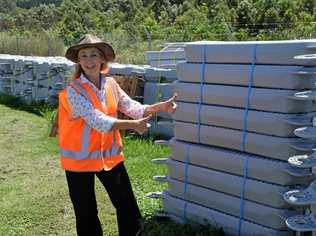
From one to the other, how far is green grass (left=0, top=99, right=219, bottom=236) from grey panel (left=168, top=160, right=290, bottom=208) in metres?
0.36

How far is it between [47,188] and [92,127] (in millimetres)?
2721

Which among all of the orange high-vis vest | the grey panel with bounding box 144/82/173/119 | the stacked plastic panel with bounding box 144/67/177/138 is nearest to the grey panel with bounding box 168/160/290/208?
the orange high-vis vest

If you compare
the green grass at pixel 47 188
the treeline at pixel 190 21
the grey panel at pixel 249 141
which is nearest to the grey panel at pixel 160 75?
the green grass at pixel 47 188

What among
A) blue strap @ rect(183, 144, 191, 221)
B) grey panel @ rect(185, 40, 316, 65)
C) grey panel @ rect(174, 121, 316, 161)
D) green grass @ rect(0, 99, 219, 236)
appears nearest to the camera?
grey panel @ rect(185, 40, 316, 65)

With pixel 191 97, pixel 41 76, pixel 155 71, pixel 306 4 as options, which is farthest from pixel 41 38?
pixel 306 4

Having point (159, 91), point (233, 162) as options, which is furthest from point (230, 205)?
point (159, 91)

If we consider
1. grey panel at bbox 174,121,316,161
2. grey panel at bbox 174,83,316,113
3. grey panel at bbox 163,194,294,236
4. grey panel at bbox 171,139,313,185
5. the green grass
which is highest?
grey panel at bbox 174,83,316,113

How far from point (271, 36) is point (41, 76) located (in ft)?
29.4

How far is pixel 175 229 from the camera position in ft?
14.9

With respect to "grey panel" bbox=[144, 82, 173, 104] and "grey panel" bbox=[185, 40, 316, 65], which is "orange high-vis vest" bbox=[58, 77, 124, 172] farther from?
"grey panel" bbox=[144, 82, 173, 104]

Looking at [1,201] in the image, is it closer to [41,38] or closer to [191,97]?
[191,97]

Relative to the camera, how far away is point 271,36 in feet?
60.6

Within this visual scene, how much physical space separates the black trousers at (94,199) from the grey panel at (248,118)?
2.33ft

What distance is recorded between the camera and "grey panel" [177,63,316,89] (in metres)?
3.74
